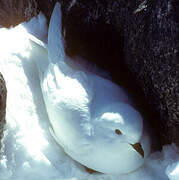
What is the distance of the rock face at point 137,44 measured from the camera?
4.42 feet

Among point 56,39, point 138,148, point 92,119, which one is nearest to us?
point 138,148

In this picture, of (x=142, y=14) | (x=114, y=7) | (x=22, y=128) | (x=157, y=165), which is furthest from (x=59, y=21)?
(x=157, y=165)

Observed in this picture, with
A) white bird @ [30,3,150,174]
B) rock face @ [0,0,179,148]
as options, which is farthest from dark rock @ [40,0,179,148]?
white bird @ [30,3,150,174]

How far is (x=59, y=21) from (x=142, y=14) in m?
0.61

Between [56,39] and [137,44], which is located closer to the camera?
[137,44]

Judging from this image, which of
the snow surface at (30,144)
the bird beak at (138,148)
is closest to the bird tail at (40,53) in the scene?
the snow surface at (30,144)

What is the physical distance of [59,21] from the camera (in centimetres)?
187

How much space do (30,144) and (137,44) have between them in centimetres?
83

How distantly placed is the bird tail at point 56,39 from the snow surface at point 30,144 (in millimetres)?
251

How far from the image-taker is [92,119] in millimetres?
1563

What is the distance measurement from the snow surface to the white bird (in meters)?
0.08

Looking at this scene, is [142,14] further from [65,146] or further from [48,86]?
[65,146]

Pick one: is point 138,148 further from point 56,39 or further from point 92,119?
point 56,39

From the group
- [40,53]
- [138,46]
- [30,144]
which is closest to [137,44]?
[138,46]
